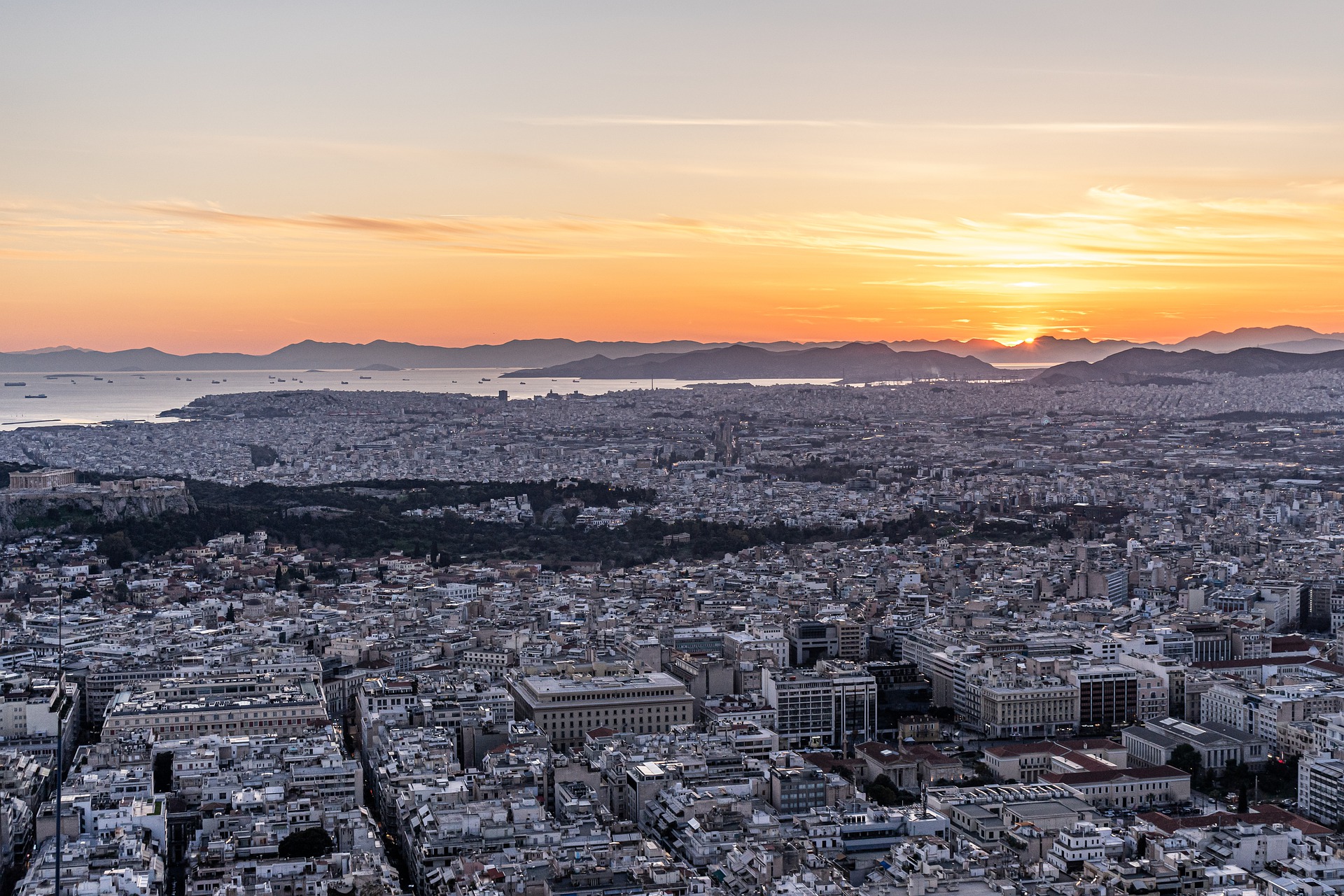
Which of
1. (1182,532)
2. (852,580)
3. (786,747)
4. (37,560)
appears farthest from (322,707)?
(1182,532)

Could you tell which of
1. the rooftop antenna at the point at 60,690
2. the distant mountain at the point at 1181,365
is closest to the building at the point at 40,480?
the rooftop antenna at the point at 60,690

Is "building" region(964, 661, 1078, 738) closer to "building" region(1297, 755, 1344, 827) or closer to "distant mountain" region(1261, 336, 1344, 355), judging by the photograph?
"building" region(1297, 755, 1344, 827)

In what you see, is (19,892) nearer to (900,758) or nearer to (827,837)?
(827,837)

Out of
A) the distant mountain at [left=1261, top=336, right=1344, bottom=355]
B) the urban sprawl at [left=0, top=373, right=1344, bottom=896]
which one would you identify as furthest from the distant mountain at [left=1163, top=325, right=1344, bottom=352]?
the urban sprawl at [left=0, top=373, right=1344, bottom=896]

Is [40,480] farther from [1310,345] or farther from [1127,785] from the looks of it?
[1310,345]

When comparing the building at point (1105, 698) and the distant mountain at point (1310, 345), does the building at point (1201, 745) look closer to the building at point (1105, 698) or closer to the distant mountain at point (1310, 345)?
the building at point (1105, 698)

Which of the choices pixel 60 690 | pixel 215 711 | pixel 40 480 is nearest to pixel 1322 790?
pixel 215 711
